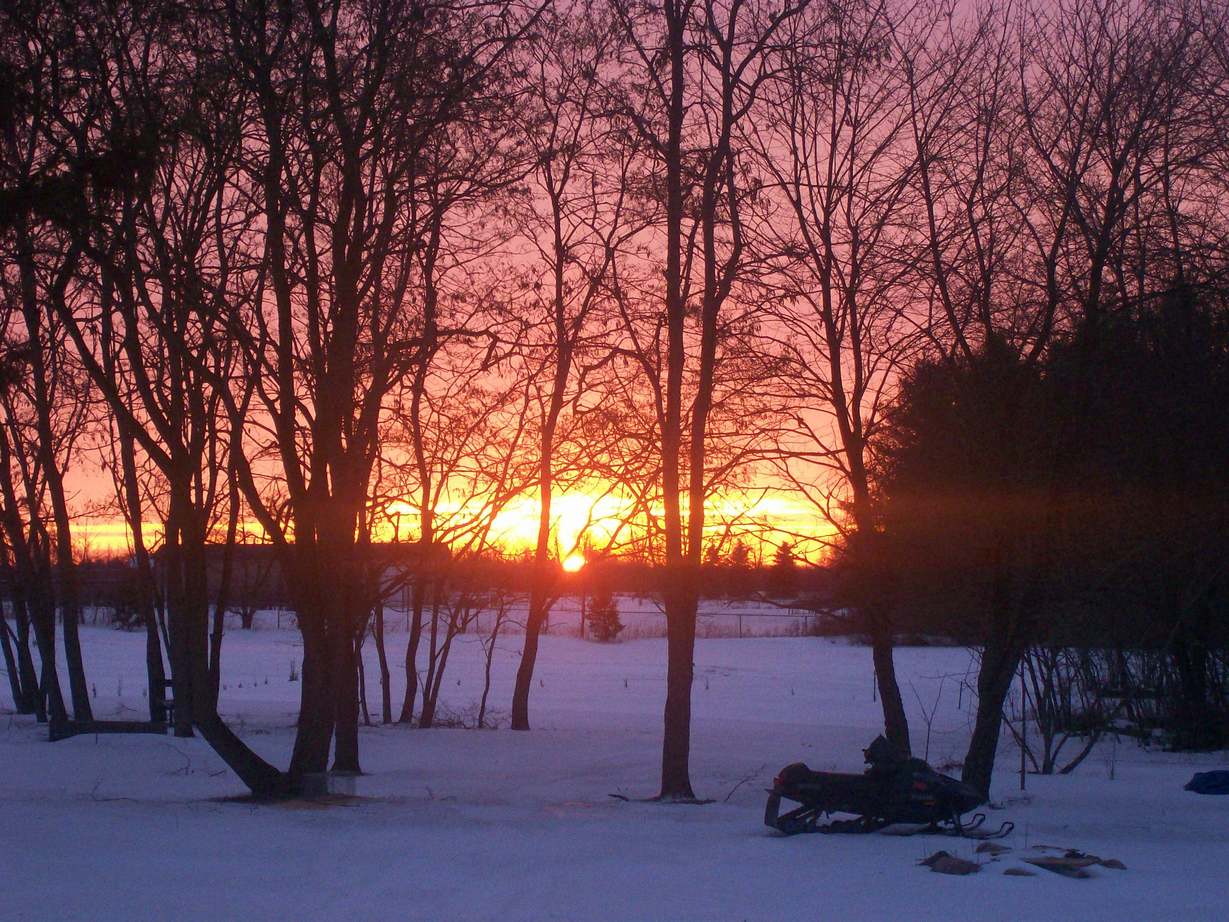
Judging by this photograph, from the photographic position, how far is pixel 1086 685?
20.6 m

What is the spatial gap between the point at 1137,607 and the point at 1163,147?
10267 mm

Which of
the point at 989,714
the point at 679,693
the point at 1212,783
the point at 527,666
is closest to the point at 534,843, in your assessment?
the point at 679,693

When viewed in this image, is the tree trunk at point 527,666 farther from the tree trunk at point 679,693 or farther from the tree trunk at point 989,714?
→ the tree trunk at point 989,714

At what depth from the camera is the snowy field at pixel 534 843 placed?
6.91 metres

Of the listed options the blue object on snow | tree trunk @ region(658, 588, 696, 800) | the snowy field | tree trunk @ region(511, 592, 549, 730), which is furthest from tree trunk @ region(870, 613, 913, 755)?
tree trunk @ region(511, 592, 549, 730)

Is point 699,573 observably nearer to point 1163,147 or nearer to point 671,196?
point 671,196

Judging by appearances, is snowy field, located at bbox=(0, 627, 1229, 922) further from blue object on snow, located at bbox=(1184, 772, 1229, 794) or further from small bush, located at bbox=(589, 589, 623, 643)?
small bush, located at bbox=(589, 589, 623, 643)

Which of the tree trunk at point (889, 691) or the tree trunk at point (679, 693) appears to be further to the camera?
the tree trunk at point (889, 691)

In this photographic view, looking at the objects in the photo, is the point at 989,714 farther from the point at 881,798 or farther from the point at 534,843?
the point at 534,843

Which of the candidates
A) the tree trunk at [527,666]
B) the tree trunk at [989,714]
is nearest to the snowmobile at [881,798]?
the tree trunk at [989,714]

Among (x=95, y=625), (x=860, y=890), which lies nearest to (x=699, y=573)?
(x=860, y=890)

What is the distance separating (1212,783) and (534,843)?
26.7ft

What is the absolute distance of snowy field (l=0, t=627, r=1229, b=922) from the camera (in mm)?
6906

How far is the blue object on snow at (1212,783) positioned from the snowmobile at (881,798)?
4593mm
